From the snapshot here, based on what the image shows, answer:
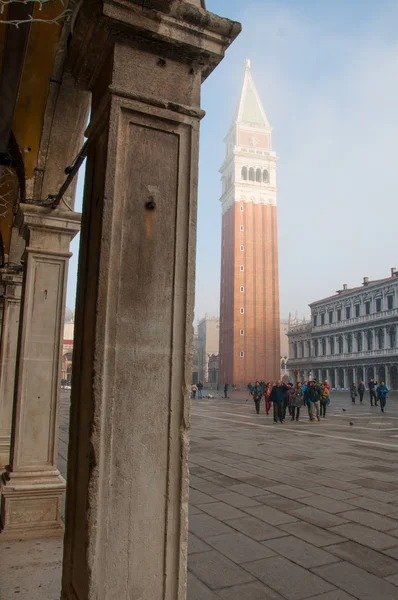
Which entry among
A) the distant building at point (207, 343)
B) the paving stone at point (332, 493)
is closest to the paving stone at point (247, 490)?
the paving stone at point (332, 493)

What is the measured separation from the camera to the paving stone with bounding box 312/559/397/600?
2.74 meters

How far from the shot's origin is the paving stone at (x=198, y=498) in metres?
4.77

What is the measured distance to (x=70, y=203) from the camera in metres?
4.01

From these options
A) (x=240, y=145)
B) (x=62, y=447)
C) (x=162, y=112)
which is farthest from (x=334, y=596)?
(x=240, y=145)

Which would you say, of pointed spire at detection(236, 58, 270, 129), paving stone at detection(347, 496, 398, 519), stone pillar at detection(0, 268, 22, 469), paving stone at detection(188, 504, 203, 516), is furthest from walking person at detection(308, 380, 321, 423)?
pointed spire at detection(236, 58, 270, 129)

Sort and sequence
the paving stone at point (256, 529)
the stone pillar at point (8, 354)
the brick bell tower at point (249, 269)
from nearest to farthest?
the paving stone at point (256, 529)
the stone pillar at point (8, 354)
the brick bell tower at point (249, 269)

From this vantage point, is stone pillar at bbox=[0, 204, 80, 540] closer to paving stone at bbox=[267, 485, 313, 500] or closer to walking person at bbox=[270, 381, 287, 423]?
→ paving stone at bbox=[267, 485, 313, 500]

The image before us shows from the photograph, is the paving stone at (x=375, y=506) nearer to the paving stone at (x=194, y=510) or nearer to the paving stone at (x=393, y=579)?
the paving stone at (x=393, y=579)

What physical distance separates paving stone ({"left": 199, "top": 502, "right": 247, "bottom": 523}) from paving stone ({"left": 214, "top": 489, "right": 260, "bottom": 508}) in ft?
0.32

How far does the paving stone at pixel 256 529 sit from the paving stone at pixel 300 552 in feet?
0.32

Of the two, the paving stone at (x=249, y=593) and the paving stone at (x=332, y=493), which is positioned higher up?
the paving stone at (x=332, y=493)

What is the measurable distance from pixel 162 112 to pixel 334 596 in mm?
2721

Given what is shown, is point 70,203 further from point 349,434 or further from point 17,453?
point 349,434

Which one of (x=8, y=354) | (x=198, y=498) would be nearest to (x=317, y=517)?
(x=198, y=498)
